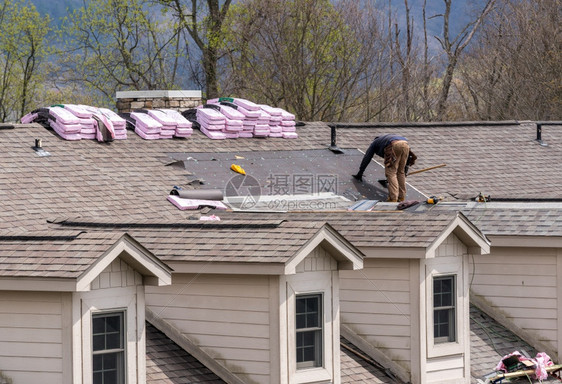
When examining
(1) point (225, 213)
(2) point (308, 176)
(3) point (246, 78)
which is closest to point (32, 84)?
(3) point (246, 78)

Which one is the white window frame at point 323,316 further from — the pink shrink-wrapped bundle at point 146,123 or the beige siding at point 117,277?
the pink shrink-wrapped bundle at point 146,123

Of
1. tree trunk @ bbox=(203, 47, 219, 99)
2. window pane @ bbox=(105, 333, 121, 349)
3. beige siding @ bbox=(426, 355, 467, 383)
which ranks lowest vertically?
beige siding @ bbox=(426, 355, 467, 383)

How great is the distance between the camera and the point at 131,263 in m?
14.6

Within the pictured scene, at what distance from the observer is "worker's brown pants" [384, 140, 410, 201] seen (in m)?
25.2

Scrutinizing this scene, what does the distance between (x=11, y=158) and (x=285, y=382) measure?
8.46m

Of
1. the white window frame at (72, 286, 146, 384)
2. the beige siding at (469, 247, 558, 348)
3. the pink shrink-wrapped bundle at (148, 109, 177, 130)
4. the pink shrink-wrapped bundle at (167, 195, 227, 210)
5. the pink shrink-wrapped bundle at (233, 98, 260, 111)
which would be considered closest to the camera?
the white window frame at (72, 286, 146, 384)

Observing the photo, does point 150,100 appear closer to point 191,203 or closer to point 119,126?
point 119,126

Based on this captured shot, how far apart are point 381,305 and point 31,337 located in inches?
244

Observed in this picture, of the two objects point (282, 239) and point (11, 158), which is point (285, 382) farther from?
point (11, 158)

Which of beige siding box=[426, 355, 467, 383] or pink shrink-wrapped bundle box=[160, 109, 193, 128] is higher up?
pink shrink-wrapped bundle box=[160, 109, 193, 128]

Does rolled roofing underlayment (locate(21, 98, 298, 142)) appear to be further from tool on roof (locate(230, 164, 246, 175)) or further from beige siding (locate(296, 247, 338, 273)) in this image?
beige siding (locate(296, 247, 338, 273))

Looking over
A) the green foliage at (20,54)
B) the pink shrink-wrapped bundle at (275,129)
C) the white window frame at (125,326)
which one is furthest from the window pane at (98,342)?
the green foliage at (20,54)

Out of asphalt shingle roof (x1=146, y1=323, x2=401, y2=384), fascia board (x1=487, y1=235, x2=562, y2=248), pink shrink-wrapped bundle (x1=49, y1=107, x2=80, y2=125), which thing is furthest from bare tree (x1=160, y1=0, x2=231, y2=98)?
asphalt shingle roof (x1=146, y1=323, x2=401, y2=384)

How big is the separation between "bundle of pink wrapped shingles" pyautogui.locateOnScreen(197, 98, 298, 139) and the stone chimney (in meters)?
1.47
